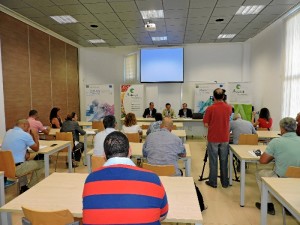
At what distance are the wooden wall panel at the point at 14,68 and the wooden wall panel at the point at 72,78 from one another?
2.50 meters

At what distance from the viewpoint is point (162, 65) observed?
9.38m

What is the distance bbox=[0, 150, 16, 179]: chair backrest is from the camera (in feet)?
10.3

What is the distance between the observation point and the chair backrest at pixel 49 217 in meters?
1.45

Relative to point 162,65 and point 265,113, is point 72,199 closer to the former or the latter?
point 265,113

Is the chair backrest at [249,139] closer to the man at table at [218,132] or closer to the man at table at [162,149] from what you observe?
the man at table at [218,132]

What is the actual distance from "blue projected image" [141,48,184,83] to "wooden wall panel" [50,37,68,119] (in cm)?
300

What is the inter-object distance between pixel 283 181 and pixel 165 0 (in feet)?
13.8

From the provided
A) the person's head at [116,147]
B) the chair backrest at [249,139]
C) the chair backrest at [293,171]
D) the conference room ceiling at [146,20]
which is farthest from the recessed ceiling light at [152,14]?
the person's head at [116,147]

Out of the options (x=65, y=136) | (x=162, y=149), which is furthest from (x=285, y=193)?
(x=65, y=136)

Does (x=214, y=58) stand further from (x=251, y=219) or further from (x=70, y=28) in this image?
(x=251, y=219)

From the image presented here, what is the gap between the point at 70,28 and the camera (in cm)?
706

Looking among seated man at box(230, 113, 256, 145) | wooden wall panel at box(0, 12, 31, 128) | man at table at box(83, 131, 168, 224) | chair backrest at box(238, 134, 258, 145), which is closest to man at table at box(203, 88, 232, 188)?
chair backrest at box(238, 134, 258, 145)

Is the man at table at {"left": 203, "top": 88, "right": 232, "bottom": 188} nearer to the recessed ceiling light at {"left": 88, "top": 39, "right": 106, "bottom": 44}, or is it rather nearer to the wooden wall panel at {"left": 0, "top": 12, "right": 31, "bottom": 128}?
the wooden wall panel at {"left": 0, "top": 12, "right": 31, "bottom": 128}

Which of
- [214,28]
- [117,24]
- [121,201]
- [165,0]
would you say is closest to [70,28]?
[117,24]
